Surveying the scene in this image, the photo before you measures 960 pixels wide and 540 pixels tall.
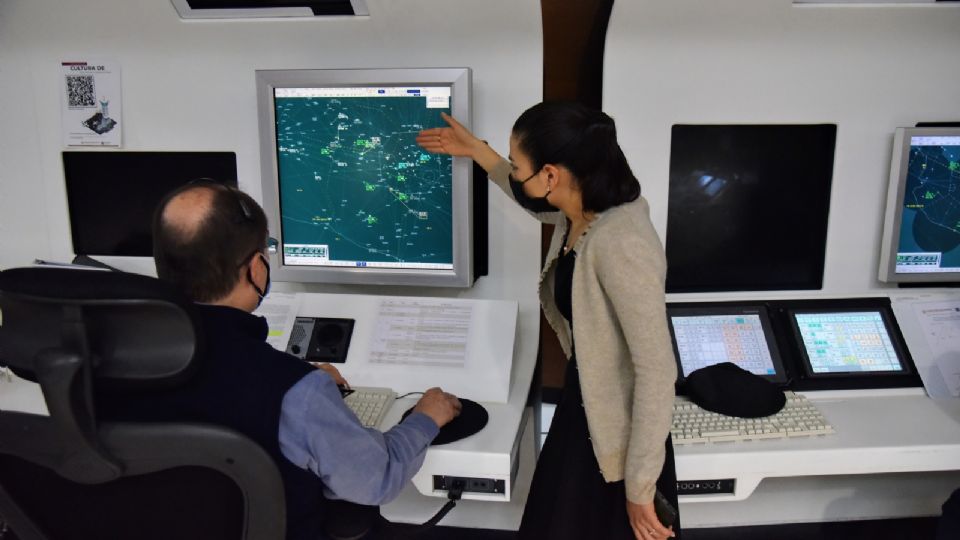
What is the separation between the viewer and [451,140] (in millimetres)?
1833

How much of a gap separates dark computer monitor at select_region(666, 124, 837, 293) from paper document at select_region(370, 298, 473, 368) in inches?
27.5

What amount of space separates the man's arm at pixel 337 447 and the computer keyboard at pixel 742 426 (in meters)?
Result: 0.69

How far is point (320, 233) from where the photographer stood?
1990mm

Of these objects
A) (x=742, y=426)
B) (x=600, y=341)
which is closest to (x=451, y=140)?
(x=600, y=341)

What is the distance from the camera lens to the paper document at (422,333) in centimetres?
183

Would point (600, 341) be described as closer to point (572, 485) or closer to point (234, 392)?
point (572, 485)

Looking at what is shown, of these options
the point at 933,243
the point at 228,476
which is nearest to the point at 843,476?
the point at 933,243

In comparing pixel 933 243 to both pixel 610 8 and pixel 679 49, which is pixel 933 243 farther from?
pixel 610 8

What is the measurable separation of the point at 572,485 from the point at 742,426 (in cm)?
52

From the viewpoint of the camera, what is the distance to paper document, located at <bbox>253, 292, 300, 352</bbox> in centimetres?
191

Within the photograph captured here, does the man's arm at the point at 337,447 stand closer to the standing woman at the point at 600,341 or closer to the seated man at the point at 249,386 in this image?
the seated man at the point at 249,386

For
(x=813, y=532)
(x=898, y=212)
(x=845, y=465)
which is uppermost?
(x=898, y=212)

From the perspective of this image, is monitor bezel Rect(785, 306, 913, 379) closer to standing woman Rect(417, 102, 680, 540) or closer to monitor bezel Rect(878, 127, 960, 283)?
monitor bezel Rect(878, 127, 960, 283)

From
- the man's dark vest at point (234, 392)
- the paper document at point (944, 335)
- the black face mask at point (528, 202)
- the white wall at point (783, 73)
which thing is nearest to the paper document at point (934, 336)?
the paper document at point (944, 335)
